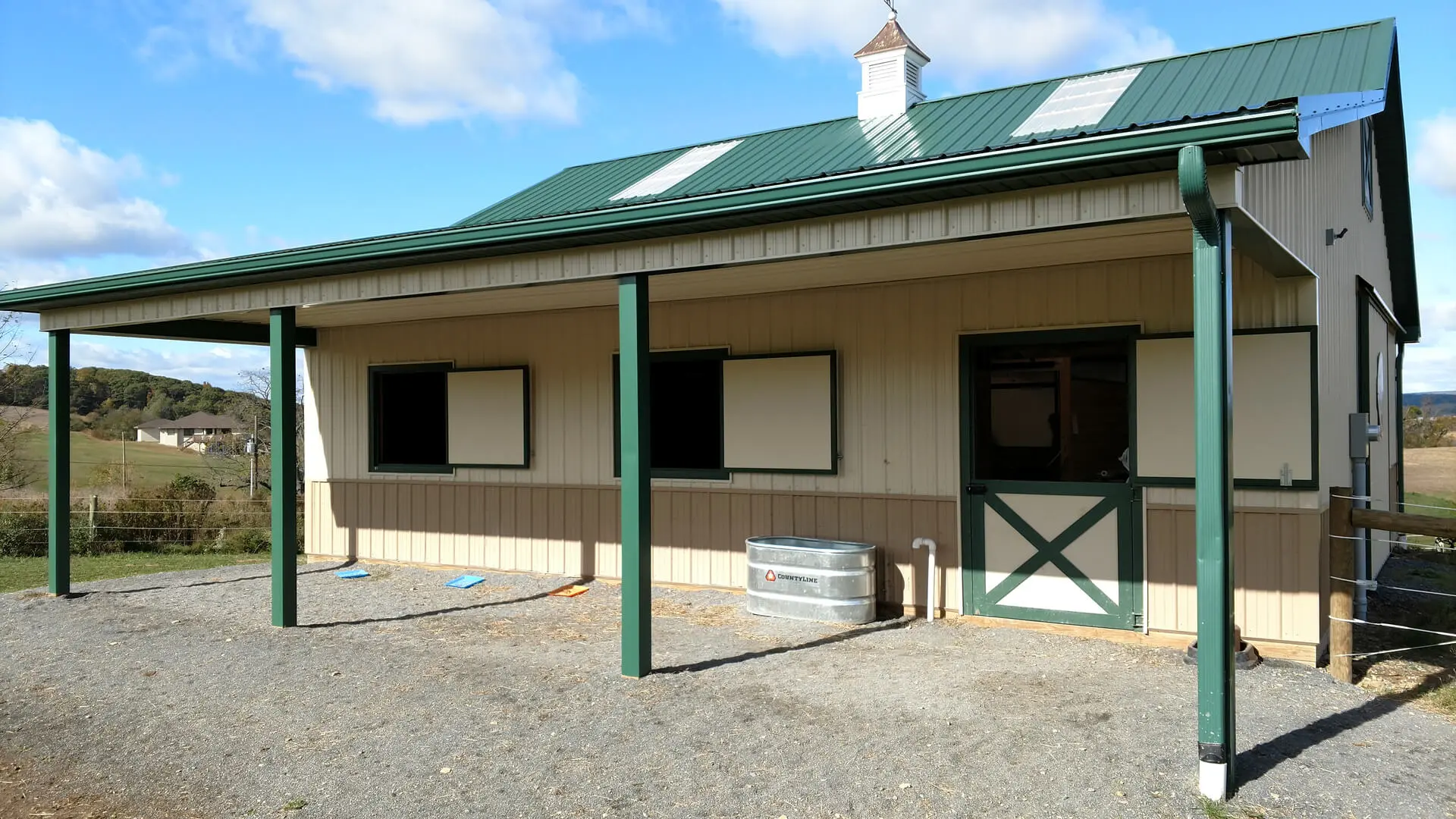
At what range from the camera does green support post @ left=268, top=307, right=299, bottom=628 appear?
659cm

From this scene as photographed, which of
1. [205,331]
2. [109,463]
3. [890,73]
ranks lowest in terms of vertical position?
[109,463]

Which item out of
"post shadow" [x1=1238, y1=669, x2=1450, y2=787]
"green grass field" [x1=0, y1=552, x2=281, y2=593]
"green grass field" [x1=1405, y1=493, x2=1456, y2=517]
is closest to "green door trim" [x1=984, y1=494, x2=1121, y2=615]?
"post shadow" [x1=1238, y1=669, x2=1450, y2=787]

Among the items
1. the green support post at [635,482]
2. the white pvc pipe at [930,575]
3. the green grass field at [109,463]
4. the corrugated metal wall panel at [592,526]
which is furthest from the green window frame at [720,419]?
the green grass field at [109,463]

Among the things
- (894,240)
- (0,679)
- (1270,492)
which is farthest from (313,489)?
(1270,492)

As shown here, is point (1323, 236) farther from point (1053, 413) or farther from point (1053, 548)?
point (1053, 548)

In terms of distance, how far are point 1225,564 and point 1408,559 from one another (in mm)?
8647

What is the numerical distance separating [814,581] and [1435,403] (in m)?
33.3

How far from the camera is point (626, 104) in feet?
34.7

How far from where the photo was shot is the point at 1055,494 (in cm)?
624

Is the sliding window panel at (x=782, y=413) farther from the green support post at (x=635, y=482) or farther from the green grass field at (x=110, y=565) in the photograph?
the green grass field at (x=110, y=565)

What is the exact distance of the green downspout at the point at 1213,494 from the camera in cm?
356

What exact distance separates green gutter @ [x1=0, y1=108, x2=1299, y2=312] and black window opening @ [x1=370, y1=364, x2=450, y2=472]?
243 cm

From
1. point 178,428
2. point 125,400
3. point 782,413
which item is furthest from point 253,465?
point 178,428

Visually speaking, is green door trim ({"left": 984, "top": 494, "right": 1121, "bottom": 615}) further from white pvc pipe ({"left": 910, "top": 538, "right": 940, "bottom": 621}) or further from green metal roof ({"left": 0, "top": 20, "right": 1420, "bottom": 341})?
green metal roof ({"left": 0, "top": 20, "right": 1420, "bottom": 341})
